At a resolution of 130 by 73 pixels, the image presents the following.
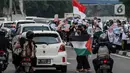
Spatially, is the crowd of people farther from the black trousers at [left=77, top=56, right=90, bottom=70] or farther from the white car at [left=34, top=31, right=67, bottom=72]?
the white car at [left=34, top=31, right=67, bottom=72]

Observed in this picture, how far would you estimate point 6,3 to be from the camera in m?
77.0

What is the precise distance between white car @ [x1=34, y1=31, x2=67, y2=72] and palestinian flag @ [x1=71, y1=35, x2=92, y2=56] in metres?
0.64

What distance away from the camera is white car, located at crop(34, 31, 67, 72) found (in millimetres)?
14693

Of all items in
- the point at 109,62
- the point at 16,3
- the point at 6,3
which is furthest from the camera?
the point at 6,3

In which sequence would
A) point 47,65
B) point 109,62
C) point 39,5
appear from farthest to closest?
point 39,5 → point 47,65 → point 109,62

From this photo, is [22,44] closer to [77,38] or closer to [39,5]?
[77,38]

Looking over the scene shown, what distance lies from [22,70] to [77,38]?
11.0 feet

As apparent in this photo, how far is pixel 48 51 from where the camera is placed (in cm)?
1476

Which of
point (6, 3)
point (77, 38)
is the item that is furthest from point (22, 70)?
point (6, 3)

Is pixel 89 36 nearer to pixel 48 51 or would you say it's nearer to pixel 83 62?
pixel 83 62

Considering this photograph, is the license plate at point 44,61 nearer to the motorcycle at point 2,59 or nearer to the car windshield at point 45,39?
the car windshield at point 45,39

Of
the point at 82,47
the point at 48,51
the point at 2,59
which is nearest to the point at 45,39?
the point at 48,51

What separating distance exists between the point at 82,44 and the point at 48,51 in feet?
4.11

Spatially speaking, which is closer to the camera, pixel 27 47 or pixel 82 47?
pixel 27 47
